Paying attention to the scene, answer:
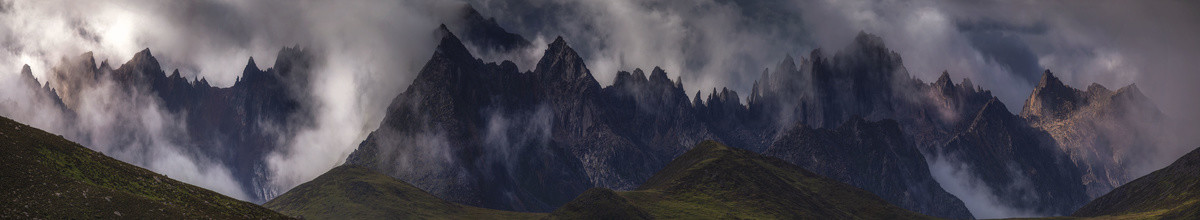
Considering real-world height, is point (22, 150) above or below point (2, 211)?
above

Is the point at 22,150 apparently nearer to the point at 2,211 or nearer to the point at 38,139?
the point at 38,139

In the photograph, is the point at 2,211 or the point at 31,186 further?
the point at 31,186

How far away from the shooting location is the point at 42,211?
342ft

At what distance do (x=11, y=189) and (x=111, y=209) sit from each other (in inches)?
452

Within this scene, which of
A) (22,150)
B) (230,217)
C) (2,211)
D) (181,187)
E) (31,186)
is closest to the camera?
(2,211)

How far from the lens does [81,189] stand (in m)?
113

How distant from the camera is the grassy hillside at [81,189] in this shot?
106062 millimetres

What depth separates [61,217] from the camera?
106 metres

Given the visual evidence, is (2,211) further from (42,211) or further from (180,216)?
(180,216)

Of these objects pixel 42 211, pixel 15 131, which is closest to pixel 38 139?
pixel 15 131

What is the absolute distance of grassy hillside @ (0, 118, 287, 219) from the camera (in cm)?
10606

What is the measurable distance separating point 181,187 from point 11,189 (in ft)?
102

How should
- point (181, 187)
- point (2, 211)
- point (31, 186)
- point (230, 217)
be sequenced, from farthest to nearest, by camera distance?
point (181, 187) → point (230, 217) → point (31, 186) → point (2, 211)

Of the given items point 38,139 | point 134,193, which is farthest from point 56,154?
point 134,193
